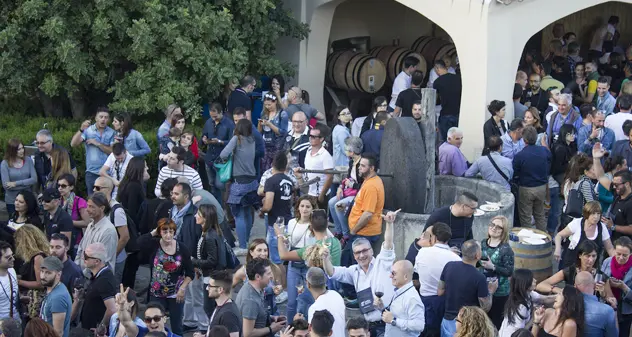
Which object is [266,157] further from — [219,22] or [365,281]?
[365,281]

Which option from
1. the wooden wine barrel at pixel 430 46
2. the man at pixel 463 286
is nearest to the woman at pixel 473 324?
the man at pixel 463 286

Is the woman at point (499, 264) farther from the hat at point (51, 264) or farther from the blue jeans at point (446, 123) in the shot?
the blue jeans at point (446, 123)

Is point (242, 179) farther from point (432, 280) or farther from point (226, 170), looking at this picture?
point (432, 280)

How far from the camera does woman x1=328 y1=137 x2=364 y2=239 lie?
12.1 m

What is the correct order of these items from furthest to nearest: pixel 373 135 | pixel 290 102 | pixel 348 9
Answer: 1. pixel 348 9
2. pixel 290 102
3. pixel 373 135

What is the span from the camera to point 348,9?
20.0 meters

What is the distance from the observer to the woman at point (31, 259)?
9625 millimetres

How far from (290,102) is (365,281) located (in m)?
6.46

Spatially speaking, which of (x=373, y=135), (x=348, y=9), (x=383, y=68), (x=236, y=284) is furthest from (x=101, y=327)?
(x=348, y=9)

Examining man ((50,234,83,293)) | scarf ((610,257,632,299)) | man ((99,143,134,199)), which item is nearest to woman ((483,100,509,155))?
man ((99,143,134,199))

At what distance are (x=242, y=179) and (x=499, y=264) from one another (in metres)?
4.06

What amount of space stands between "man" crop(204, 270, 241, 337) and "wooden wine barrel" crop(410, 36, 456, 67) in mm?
10934

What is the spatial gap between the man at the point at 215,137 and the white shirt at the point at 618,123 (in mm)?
4742

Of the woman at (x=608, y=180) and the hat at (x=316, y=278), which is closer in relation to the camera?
the hat at (x=316, y=278)
